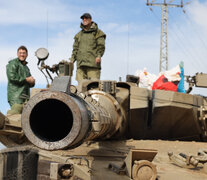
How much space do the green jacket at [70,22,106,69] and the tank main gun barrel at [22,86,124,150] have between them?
3.99 m

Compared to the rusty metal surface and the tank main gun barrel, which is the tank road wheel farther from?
the rusty metal surface

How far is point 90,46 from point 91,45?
3cm

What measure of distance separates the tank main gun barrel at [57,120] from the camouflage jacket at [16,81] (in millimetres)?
3288

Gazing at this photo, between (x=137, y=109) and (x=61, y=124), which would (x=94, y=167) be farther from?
(x=137, y=109)

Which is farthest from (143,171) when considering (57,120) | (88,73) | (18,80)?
(88,73)

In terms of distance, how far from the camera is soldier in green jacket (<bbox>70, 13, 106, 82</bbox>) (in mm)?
7711

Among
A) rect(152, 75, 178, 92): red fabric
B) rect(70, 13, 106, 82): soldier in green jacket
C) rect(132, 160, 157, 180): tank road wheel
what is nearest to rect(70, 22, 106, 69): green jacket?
rect(70, 13, 106, 82): soldier in green jacket

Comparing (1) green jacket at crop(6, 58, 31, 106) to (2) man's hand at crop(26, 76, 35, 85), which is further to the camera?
(2) man's hand at crop(26, 76, 35, 85)

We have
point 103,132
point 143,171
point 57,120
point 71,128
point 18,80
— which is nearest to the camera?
point 71,128

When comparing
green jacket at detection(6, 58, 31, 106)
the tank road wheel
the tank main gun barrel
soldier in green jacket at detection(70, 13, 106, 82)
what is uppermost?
soldier in green jacket at detection(70, 13, 106, 82)

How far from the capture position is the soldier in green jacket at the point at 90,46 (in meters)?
7.71

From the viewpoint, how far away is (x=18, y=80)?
6969 millimetres

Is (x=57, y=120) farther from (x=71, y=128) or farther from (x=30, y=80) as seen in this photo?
(x=30, y=80)

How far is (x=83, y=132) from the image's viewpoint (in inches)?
130
